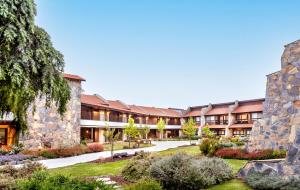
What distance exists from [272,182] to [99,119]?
40283 mm

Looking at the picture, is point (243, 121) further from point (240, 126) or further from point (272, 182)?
point (272, 182)

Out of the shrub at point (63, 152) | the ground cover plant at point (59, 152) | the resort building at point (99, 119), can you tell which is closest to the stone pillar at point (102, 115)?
the resort building at point (99, 119)

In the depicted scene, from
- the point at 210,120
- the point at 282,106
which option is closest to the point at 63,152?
the point at 282,106

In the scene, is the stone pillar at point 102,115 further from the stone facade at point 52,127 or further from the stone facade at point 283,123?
the stone facade at point 283,123

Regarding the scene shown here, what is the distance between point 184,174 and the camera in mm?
12367

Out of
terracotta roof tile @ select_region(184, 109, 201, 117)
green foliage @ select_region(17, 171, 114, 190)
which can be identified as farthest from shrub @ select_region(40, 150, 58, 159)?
terracotta roof tile @ select_region(184, 109, 201, 117)

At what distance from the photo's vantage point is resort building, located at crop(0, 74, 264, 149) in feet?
106

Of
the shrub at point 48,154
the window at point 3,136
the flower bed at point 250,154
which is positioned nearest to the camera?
the flower bed at point 250,154

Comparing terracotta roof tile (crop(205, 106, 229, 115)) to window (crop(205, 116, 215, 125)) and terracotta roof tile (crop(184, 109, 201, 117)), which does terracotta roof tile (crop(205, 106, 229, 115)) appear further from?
terracotta roof tile (crop(184, 109, 201, 117))

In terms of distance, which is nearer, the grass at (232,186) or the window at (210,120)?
the grass at (232,186)

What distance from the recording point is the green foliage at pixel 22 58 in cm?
735

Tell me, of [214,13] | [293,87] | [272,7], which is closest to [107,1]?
[214,13]

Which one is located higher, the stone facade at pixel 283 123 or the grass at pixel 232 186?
the stone facade at pixel 283 123

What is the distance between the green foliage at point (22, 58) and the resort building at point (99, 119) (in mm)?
2692
